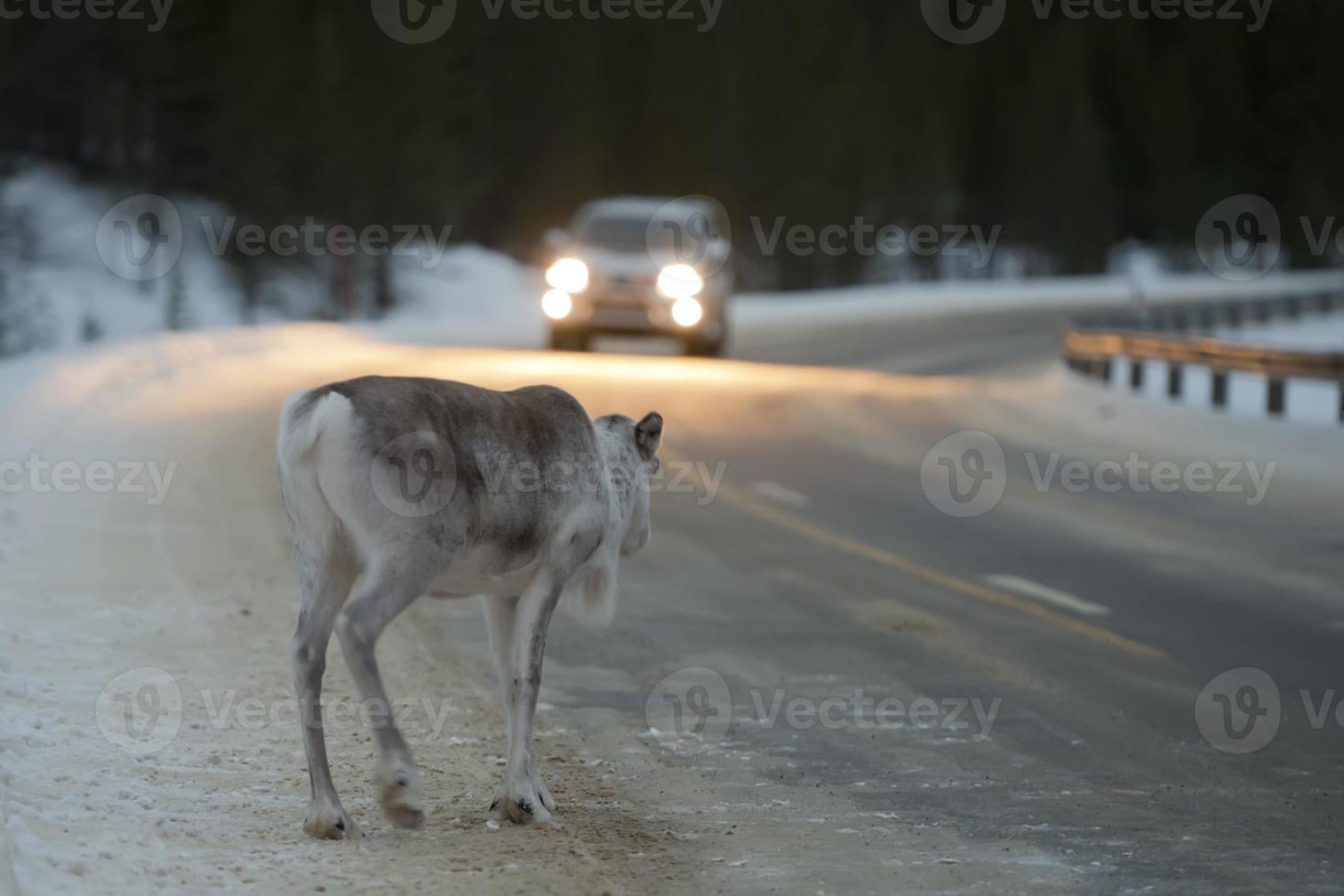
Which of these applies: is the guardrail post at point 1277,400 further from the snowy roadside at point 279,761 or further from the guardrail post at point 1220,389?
the snowy roadside at point 279,761

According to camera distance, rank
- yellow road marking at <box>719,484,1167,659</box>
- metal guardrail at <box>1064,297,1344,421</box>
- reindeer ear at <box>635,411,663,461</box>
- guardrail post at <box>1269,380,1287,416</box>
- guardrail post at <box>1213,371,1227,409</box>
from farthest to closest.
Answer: guardrail post at <box>1213,371,1227,409</box> < guardrail post at <box>1269,380,1287,416</box> < metal guardrail at <box>1064,297,1344,421</box> < yellow road marking at <box>719,484,1167,659</box> < reindeer ear at <box>635,411,663,461</box>

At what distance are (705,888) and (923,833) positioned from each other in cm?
104

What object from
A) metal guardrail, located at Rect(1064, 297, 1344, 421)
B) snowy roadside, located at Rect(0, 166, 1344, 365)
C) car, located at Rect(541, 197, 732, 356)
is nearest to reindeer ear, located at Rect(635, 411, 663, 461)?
metal guardrail, located at Rect(1064, 297, 1344, 421)

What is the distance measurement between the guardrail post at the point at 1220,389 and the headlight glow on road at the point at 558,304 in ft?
31.2

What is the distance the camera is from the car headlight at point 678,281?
29656 mm

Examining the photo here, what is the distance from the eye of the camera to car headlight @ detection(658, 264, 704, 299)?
29.7 m

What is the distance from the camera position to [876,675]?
9.86 m

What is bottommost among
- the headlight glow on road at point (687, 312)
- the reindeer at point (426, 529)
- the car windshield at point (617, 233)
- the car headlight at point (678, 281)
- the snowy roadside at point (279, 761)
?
the snowy roadside at point (279, 761)

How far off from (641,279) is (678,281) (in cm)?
54

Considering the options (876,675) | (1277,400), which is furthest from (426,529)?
A: (1277,400)

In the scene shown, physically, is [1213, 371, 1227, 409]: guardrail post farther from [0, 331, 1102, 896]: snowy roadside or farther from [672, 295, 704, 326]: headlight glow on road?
[0, 331, 1102, 896]: snowy roadside

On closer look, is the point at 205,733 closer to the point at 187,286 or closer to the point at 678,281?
the point at 678,281

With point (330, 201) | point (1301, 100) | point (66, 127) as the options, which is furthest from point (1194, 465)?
point (1301, 100)

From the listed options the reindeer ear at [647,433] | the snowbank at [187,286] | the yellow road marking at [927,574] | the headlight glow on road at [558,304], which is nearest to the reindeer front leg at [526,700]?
the reindeer ear at [647,433]
